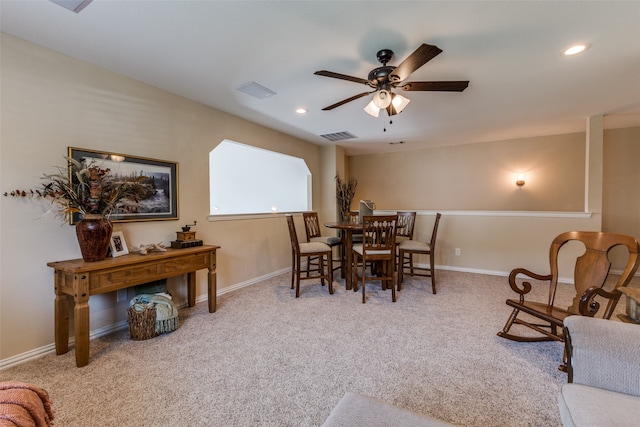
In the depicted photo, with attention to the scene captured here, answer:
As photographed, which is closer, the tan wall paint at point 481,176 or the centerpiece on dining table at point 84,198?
the centerpiece on dining table at point 84,198

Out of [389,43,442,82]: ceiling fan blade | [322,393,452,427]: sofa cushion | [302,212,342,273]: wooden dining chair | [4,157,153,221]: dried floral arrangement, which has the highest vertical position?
[389,43,442,82]: ceiling fan blade

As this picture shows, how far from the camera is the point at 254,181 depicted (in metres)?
4.67

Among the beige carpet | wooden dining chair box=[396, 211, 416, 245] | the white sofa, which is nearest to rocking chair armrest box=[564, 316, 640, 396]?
the white sofa

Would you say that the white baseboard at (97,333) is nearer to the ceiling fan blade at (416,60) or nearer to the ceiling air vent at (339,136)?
the ceiling air vent at (339,136)

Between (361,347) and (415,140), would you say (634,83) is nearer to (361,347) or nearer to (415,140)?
(415,140)

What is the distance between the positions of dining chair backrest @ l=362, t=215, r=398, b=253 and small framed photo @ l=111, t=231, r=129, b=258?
242 centimetres

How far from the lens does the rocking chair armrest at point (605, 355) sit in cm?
108

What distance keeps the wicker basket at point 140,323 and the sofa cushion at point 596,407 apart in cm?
270

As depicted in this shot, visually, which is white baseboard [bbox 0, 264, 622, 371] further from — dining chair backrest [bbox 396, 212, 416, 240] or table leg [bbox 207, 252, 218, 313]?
dining chair backrest [bbox 396, 212, 416, 240]

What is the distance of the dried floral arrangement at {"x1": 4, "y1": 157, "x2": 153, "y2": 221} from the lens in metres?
2.11

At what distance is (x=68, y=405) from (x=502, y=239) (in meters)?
5.30

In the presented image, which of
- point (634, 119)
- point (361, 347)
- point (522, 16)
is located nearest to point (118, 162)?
point (361, 347)

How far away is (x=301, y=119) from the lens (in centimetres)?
385

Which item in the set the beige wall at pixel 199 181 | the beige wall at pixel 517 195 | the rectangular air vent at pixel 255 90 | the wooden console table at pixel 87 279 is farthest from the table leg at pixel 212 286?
the beige wall at pixel 517 195
